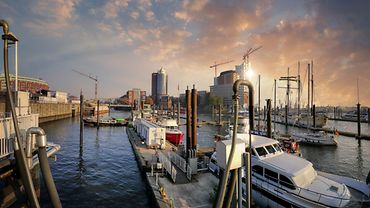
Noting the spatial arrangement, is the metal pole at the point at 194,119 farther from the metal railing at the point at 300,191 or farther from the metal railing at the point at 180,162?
the metal railing at the point at 300,191

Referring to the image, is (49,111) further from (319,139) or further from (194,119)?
(319,139)

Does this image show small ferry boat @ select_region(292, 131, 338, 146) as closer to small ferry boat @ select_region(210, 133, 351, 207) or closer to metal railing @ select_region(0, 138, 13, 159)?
small ferry boat @ select_region(210, 133, 351, 207)

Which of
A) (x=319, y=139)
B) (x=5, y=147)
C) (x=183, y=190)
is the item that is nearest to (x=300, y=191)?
(x=183, y=190)

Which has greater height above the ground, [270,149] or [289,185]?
[270,149]

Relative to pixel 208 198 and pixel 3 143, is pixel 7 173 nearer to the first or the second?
pixel 3 143

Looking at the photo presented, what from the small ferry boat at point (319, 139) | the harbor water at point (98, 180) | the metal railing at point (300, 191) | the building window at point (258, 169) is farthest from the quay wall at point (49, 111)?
the small ferry boat at point (319, 139)

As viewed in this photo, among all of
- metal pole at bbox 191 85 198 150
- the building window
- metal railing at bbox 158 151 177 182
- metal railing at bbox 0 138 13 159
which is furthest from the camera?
metal pole at bbox 191 85 198 150

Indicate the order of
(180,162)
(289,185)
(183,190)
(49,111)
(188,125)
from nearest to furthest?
(289,185)
(183,190)
(180,162)
(188,125)
(49,111)

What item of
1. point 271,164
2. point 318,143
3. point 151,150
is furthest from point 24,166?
point 318,143

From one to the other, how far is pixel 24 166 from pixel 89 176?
17.5 meters

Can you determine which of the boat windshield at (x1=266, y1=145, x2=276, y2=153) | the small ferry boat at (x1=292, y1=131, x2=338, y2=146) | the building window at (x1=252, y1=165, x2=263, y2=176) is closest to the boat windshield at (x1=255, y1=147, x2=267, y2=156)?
the boat windshield at (x1=266, y1=145, x2=276, y2=153)

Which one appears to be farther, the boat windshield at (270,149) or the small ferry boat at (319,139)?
the small ferry boat at (319,139)

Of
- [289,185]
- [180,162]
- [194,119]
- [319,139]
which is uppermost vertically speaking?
[194,119]

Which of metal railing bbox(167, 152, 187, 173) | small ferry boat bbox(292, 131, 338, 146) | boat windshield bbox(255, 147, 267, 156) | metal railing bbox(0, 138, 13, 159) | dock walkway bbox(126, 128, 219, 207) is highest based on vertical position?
metal railing bbox(0, 138, 13, 159)
